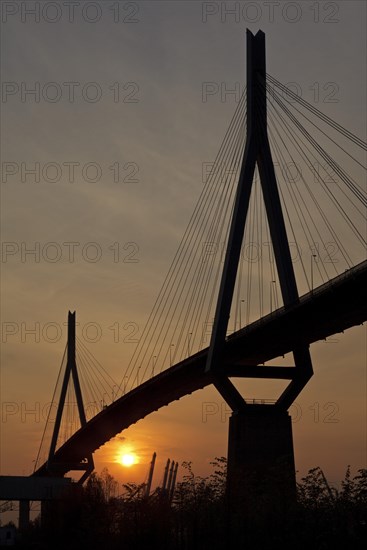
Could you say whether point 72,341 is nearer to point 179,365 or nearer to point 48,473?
point 48,473

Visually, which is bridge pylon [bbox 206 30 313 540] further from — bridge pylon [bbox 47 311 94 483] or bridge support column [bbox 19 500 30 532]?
bridge pylon [bbox 47 311 94 483]

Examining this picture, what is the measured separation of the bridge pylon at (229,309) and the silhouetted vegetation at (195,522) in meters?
8.50

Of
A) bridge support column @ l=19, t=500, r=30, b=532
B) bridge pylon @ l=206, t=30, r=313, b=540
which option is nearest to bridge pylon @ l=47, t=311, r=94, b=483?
bridge support column @ l=19, t=500, r=30, b=532

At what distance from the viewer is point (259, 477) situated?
50.2 metres

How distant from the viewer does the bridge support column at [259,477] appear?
34500 millimetres

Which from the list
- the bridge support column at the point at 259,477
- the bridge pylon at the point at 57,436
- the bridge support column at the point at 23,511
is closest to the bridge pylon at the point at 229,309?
the bridge support column at the point at 259,477

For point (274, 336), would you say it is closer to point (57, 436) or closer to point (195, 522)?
point (195, 522)

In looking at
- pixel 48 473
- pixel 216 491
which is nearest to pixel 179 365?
pixel 216 491

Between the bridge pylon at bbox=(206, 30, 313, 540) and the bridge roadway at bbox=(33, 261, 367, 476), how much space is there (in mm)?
657

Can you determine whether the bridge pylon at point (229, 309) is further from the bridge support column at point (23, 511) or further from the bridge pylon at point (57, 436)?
the bridge pylon at point (57, 436)

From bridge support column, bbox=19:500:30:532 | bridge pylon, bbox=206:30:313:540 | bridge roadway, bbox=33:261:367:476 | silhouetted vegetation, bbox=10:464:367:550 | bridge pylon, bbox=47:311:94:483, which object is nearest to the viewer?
silhouetted vegetation, bbox=10:464:367:550

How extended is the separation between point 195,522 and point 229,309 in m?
21.9

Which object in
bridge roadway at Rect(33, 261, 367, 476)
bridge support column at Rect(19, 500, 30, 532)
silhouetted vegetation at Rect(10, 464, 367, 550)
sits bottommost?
silhouetted vegetation at Rect(10, 464, 367, 550)

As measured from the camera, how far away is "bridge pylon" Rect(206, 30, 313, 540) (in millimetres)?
56219
